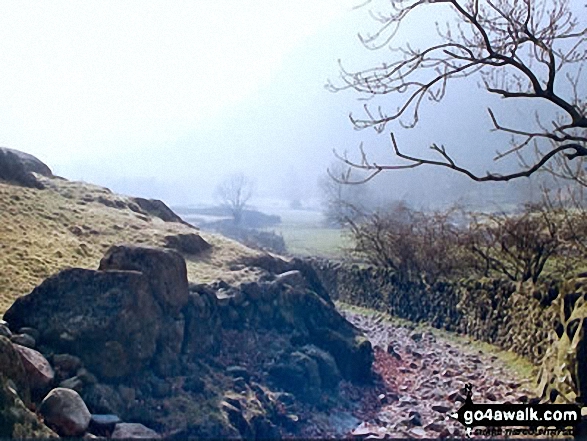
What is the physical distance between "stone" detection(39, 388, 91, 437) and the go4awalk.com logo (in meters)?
3.91

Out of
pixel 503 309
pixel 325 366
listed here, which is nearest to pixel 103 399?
pixel 325 366

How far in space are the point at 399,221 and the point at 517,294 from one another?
9.19 metres

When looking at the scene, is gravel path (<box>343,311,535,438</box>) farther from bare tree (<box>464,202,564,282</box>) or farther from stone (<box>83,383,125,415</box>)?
stone (<box>83,383,125,415</box>)

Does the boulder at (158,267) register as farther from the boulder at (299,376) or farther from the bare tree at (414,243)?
the bare tree at (414,243)

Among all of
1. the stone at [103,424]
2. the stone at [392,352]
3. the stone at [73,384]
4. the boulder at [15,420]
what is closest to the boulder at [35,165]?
the stone at [392,352]

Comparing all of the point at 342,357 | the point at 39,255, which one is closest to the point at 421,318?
the point at 342,357

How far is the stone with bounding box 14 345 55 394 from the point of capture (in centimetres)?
628

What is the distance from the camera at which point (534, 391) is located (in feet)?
32.9

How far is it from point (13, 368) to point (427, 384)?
28.8ft

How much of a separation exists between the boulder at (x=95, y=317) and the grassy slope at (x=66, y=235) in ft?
3.96

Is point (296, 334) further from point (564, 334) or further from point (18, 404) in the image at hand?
point (18, 404)

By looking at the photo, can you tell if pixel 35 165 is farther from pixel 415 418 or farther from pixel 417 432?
pixel 417 432

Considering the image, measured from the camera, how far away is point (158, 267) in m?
9.70

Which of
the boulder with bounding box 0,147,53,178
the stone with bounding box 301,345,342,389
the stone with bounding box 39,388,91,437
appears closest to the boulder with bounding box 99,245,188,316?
the stone with bounding box 301,345,342,389
